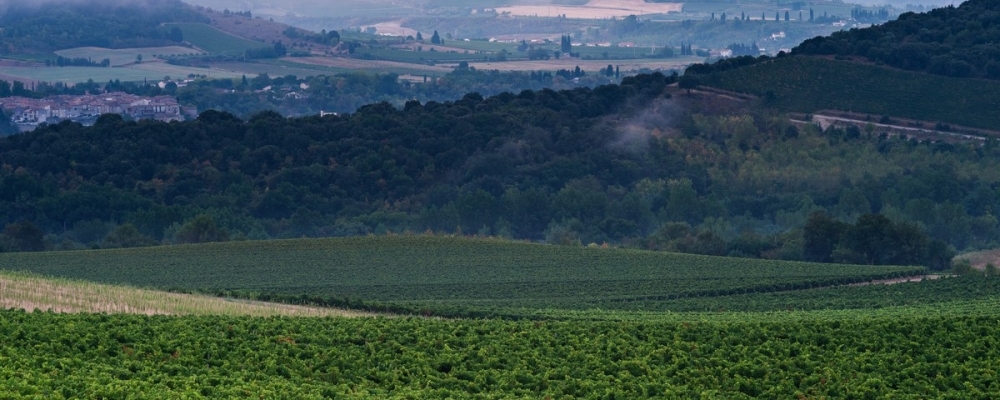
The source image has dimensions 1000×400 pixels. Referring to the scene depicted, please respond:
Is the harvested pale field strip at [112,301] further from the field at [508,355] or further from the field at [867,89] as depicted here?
the field at [867,89]

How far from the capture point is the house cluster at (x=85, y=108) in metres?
160

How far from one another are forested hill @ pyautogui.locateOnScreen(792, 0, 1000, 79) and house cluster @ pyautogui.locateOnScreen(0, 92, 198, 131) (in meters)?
70.9

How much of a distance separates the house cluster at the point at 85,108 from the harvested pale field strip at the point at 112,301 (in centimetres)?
11472

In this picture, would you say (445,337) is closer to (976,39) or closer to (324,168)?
(324,168)

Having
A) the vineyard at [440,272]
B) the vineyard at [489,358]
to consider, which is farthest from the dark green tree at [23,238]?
the vineyard at [489,358]

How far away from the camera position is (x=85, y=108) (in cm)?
16488

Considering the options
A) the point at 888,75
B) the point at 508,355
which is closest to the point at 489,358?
the point at 508,355

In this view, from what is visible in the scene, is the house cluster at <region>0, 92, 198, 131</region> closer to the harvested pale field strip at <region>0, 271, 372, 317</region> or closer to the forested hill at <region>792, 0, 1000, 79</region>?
the forested hill at <region>792, 0, 1000, 79</region>

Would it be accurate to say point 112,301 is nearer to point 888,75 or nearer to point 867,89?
point 867,89

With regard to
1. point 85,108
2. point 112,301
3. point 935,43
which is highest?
point 935,43

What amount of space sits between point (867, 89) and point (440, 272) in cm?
6889

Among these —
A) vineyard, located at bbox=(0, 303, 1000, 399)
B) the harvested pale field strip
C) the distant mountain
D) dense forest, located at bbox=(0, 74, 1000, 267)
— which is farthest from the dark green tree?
the distant mountain

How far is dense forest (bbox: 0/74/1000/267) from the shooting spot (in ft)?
320

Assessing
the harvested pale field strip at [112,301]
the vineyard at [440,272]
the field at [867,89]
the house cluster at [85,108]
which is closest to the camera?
the harvested pale field strip at [112,301]
